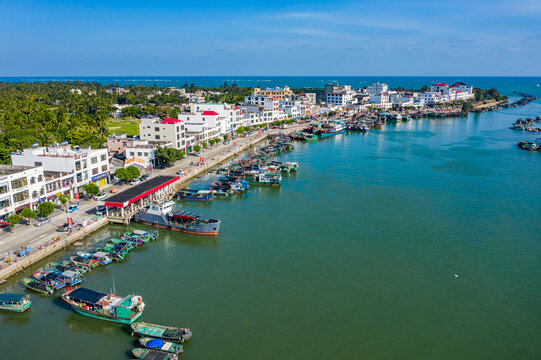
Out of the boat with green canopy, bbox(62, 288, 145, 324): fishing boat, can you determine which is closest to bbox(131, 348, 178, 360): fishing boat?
bbox(62, 288, 145, 324): fishing boat

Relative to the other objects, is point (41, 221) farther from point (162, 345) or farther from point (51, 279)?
point (162, 345)

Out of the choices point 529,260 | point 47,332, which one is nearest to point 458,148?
point 529,260

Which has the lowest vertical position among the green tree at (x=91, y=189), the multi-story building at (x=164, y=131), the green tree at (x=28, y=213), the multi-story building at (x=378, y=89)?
the green tree at (x=28, y=213)

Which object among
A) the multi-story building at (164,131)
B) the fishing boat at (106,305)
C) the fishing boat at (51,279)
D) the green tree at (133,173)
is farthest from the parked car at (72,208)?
the multi-story building at (164,131)

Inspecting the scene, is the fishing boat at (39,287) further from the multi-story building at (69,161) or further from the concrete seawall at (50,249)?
the multi-story building at (69,161)

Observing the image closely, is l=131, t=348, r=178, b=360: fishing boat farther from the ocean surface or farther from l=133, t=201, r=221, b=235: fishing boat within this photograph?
l=133, t=201, r=221, b=235: fishing boat

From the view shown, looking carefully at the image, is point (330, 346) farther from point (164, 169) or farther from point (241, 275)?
point (164, 169)
